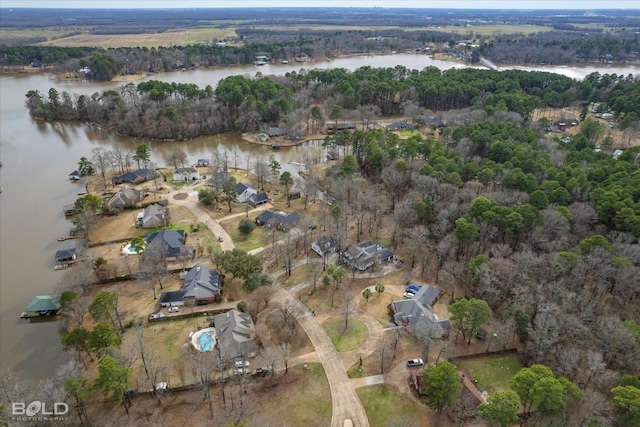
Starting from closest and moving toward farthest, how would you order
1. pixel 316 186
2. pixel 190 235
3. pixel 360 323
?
pixel 360 323 < pixel 190 235 < pixel 316 186

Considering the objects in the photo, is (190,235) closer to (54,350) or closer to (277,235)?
(277,235)

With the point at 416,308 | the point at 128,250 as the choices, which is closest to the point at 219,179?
the point at 128,250

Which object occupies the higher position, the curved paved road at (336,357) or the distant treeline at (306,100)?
the distant treeline at (306,100)

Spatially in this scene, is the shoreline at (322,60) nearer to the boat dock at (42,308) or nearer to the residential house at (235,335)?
the boat dock at (42,308)

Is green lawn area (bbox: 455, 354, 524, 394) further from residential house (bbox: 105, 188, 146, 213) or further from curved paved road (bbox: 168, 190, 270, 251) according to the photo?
residential house (bbox: 105, 188, 146, 213)

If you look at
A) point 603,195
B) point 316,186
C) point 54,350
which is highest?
point 603,195

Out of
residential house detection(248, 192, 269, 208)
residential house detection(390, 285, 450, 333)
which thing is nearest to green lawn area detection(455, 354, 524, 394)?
residential house detection(390, 285, 450, 333)

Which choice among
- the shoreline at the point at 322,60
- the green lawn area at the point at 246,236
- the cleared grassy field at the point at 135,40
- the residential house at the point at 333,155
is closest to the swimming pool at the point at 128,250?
the green lawn area at the point at 246,236

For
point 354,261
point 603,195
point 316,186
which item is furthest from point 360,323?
point 603,195
